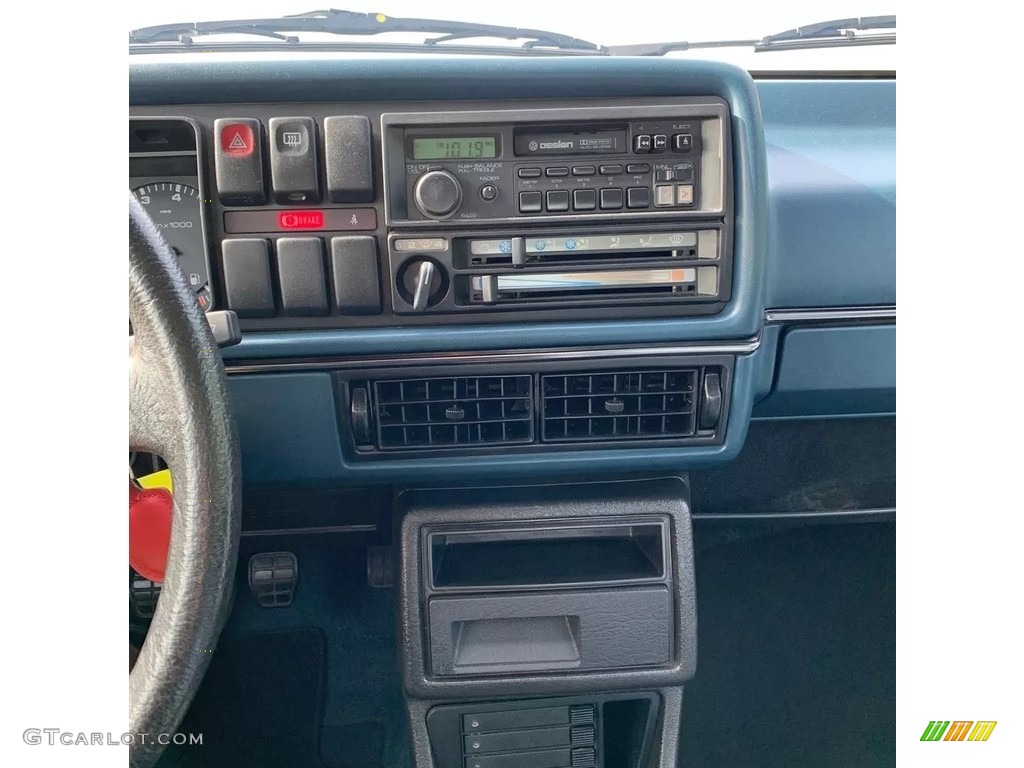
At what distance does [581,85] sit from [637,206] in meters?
0.18

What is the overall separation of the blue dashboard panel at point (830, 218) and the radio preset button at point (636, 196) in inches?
9.9

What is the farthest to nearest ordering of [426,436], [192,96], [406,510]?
[406,510]
[426,436]
[192,96]

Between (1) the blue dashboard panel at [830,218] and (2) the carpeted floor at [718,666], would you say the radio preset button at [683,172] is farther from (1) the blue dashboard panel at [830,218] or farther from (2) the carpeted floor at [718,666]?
(2) the carpeted floor at [718,666]

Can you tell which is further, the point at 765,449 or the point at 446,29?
the point at 765,449

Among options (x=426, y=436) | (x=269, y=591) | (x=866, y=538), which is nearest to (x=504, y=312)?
(x=426, y=436)

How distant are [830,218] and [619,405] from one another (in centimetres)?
45

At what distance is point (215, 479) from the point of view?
2.41 ft

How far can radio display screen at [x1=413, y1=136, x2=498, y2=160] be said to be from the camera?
46.6 inches

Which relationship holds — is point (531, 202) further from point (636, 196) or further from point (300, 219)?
point (300, 219)

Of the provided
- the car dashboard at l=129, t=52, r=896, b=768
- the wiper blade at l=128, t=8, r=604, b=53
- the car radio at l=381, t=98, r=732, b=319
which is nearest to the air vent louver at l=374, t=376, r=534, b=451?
the car dashboard at l=129, t=52, r=896, b=768
